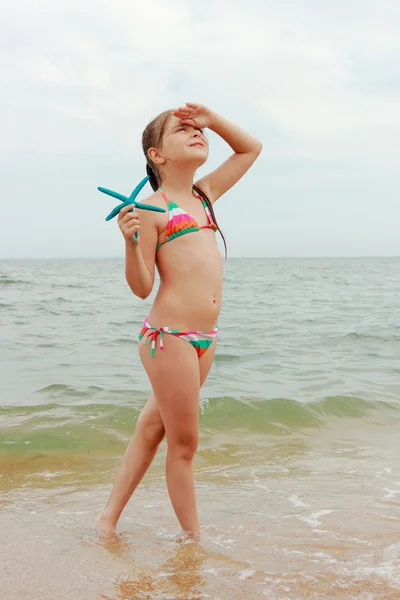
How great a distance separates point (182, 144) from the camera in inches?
126

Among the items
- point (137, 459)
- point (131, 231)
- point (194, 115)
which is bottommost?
point (137, 459)

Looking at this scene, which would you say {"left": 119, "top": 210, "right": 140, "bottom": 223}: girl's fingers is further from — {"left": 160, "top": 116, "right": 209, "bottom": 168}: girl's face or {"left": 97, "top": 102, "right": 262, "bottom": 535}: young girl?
{"left": 160, "top": 116, "right": 209, "bottom": 168}: girl's face

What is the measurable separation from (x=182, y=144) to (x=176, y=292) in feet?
2.31

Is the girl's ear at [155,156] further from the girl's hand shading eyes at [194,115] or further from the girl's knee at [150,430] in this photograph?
the girl's knee at [150,430]

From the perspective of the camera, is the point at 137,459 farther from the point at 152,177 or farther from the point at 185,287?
the point at 152,177

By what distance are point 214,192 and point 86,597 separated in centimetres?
198

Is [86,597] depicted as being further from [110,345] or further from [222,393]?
[110,345]

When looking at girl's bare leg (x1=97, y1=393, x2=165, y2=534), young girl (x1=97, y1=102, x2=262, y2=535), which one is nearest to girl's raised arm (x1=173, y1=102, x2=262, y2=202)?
young girl (x1=97, y1=102, x2=262, y2=535)

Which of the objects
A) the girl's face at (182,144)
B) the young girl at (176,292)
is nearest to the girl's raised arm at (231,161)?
the young girl at (176,292)

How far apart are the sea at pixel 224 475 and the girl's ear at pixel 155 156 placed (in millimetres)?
1836

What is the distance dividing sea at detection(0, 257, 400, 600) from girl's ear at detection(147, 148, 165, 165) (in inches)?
72.3

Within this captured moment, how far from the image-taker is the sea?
9.58 ft

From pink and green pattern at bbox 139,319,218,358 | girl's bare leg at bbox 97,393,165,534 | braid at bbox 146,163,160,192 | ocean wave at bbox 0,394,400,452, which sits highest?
braid at bbox 146,163,160,192

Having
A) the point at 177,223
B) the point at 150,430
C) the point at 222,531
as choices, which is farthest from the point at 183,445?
the point at 177,223
